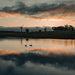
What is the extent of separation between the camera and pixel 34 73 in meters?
21.2

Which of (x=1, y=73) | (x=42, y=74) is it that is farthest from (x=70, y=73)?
(x=1, y=73)

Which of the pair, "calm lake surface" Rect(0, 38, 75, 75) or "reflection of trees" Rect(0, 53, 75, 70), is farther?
"reflection of trees" Rect(0, 53, 75, 70)

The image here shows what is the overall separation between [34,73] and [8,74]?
371 centimetres

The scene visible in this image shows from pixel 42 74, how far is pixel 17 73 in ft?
11.9

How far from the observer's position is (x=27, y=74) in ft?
68.3

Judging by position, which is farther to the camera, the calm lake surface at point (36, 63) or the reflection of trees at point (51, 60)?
the reflection of trees at point (51, 60)

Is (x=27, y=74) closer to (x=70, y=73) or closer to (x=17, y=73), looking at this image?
(x=17, y=73)

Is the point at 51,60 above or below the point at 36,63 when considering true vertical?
below

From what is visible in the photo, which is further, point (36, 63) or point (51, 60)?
point (51, 60)

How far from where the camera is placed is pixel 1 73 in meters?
21.0

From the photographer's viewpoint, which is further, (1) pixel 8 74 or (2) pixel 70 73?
(2) pixel 70 73

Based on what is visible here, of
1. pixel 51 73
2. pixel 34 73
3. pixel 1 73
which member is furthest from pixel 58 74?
pixel 1 73

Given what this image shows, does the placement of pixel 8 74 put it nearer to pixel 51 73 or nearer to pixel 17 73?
pixel 17 73

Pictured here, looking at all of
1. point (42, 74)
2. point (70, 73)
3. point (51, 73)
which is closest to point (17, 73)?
point (42, 74)
